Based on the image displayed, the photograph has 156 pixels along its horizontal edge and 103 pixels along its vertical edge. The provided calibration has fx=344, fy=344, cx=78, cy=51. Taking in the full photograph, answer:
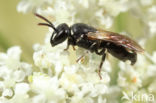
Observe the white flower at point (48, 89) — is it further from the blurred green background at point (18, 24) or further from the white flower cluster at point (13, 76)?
the blurred green background at point (18, 24)

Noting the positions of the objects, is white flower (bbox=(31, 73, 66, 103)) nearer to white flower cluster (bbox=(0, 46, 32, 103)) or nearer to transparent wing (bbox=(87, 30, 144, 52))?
white flower cluster (bbox=(0, 46, 32, 103))

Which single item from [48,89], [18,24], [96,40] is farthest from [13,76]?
[18,24]

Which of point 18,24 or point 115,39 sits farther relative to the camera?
point 18,24

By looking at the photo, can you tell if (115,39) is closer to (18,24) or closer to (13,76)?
(13,76)

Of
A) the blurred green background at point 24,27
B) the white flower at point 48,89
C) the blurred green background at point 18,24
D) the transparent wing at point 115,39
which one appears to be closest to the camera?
the white flower at point 48,89

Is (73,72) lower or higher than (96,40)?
lower

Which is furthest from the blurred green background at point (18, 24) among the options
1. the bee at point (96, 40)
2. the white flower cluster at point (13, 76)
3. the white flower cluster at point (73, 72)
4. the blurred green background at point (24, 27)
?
the bee at point (96, 40)

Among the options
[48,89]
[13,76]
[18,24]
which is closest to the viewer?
[48,89]
